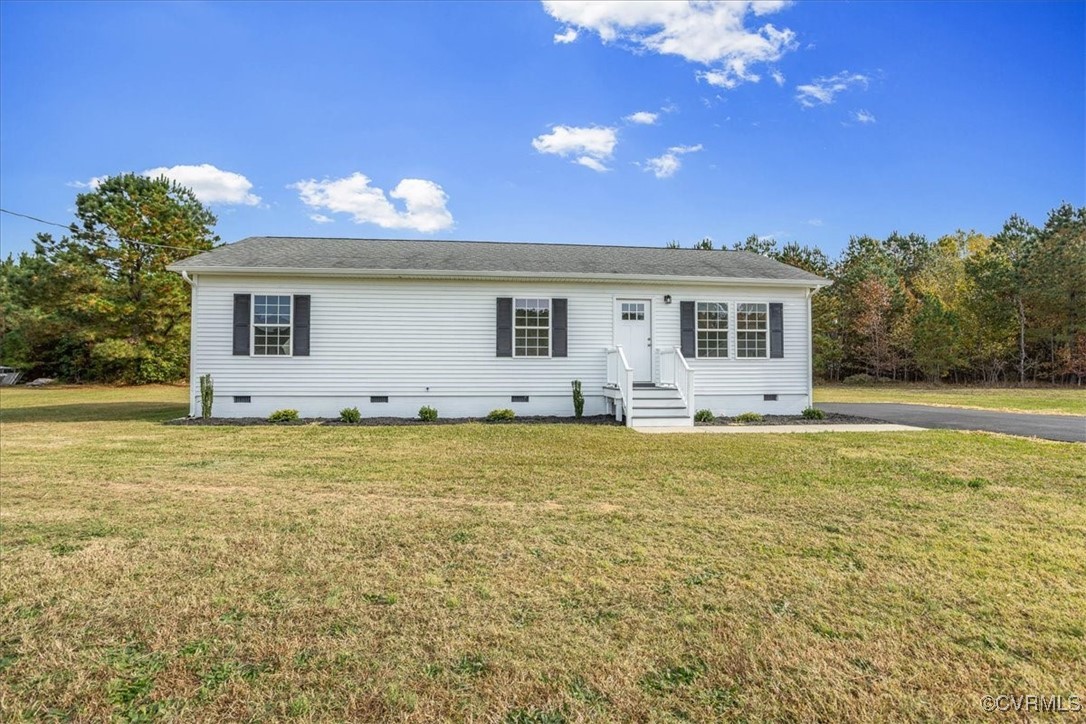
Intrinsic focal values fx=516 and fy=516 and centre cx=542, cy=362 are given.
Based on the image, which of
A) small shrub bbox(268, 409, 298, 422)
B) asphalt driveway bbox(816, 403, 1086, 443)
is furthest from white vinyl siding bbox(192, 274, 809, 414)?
asphalt driveway bbox(816, 403, 1086, 443)

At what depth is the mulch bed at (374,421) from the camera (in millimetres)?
10617

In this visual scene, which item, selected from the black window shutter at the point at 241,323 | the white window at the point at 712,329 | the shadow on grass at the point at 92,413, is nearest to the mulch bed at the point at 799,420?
the white window at the point at 712,329

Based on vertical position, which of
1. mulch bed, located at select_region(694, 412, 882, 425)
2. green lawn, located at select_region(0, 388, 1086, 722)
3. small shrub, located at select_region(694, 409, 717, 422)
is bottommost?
green lawn, located at select_region(0, 388, 1086, 722)

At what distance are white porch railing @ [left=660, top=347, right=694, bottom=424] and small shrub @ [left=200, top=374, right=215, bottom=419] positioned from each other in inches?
393

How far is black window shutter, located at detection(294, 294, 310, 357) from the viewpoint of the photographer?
11336mm

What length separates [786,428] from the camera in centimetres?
1019

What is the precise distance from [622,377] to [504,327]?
2.91m

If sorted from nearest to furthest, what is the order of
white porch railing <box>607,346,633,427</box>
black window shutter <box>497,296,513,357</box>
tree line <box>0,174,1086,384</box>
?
white porch railing <box>607,346,633,427</box> → black window shutter <box>497,296,513,357</box> → tree line <box>0,174,1086,384</box>

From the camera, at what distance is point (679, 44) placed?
13.6 metres

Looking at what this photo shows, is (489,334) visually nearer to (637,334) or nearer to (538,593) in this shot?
(637,334)

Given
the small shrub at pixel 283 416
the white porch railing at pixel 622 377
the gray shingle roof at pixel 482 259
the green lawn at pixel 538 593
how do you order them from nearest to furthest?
the green lawn at pixel 538 593 → the white porch railing at pixel 622 377 → the small shrub at pixel 283 416 → the gray shingle roof at pixel 482 259

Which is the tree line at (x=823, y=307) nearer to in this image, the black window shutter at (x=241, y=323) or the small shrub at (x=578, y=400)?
the black window shutter at (x=241, y=323)

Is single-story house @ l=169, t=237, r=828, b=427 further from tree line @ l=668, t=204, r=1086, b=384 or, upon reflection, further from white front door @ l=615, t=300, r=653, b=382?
tree line @ l=668, t=204, r=1086, b=384

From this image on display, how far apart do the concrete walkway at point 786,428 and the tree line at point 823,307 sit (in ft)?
67.5
